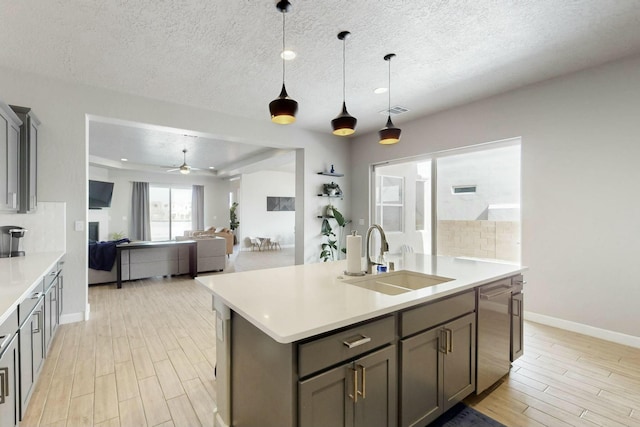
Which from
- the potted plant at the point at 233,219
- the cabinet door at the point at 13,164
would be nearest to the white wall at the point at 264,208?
the potted plant at the point at 233,219

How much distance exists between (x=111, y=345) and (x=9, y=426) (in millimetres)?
1556

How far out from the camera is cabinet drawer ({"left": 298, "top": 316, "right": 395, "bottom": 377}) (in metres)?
1.13

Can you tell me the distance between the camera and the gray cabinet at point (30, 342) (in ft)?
5.56

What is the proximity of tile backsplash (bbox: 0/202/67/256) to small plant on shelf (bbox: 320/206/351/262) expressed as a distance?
371 centimetres

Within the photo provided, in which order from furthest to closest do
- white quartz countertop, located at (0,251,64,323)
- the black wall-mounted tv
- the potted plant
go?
the potted plant
the black wall-mounted tv
white quartz countertop, located at (0,251,64,323)

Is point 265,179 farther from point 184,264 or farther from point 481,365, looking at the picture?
point 481,365

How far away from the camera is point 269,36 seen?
8.43ft

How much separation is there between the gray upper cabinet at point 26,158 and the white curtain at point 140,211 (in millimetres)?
7420

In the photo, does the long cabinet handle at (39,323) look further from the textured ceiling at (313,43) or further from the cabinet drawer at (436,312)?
the cabinet drawer at (436,312)

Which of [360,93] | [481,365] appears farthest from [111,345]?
[360,93]

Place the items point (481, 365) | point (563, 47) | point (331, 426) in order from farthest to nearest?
point (563, 47)
point (481, 365)
point (331, 426)

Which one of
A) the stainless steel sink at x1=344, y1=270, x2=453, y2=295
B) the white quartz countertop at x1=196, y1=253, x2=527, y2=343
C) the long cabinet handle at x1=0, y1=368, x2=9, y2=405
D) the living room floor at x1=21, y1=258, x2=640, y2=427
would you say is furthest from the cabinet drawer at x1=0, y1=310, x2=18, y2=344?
the stainless steel sink at x1=344, y1=270, x2=453, y2=295

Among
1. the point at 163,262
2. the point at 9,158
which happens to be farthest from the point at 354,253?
the point at 163,262

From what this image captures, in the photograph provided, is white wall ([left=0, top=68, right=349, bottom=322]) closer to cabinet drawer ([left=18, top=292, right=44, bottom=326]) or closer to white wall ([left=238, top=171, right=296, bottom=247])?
cabinet drawer ([left=18, top=292, right=44, bottom=326])
